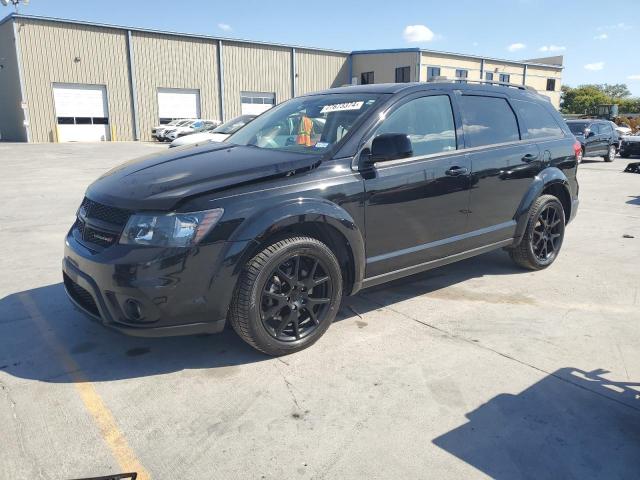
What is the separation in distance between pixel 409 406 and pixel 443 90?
2730 mm

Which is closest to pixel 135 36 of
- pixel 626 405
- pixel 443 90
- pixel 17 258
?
pixel 17 258

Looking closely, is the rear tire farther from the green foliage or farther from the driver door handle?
the green foliage

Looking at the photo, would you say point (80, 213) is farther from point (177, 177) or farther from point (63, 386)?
point (63, 386)

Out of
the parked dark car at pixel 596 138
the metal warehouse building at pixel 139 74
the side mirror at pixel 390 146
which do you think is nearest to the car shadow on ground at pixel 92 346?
the side mirror at pixel 390 146

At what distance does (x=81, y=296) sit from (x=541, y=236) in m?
4.34

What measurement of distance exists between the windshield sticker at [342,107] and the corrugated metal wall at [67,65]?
1322 inches

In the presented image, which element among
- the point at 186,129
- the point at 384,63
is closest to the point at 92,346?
the point at 186,129

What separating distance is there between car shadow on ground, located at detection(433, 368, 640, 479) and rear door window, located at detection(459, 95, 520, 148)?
223cm

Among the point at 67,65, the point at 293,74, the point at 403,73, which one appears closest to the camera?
the point at 67,65

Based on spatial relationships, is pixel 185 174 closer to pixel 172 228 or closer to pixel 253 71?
pixel 172 228

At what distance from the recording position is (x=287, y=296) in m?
3.41

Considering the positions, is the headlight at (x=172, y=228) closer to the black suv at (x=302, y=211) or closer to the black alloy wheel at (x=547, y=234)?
the black suv at (x=302, y=211)

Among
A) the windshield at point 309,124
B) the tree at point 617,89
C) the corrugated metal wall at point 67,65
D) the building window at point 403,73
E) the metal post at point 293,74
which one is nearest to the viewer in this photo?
the windshield at point 309,124

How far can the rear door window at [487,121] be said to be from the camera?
4.50 m
